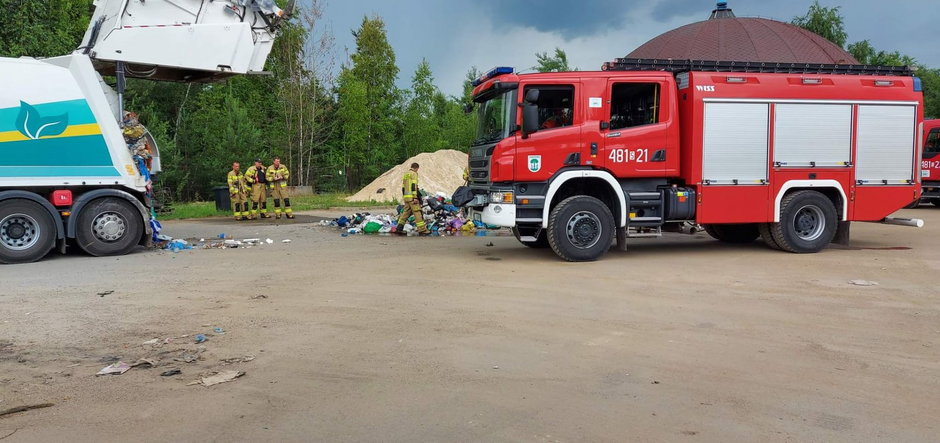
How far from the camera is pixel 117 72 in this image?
11.3 metres

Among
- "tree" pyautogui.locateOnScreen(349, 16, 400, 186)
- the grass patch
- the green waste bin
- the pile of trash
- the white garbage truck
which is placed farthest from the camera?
"tree" pyautogui.locateOnScreen(349, 16, 400, 186)

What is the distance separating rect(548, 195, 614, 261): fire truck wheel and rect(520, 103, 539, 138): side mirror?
3.78 ft

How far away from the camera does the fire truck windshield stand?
384 inches

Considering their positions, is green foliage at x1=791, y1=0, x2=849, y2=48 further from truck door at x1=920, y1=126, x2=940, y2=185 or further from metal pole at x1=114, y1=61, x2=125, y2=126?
metal pole at x1=114, y1=61, x2=125, y2=126

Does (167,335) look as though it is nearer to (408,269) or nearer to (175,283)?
(175,283)

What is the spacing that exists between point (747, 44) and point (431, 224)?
68.0 ft

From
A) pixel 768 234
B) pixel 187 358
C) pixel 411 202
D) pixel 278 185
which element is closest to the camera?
pixel 187 358

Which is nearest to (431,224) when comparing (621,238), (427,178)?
(621,238)

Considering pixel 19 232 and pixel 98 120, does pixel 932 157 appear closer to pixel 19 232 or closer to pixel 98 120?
pixel 98 120

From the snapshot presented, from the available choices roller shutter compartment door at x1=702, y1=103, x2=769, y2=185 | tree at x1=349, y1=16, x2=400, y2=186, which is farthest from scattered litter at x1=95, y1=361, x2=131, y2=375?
tree at x1=349, y1=16, x2=400, y2=186

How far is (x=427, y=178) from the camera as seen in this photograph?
30375 millimetres

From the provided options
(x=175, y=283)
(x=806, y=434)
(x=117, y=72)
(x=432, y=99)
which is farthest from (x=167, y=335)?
(x=432, y=99)

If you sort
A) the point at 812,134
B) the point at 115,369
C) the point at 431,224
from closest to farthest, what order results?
the point at 115,369, the point at 812,134, the point at 431,224

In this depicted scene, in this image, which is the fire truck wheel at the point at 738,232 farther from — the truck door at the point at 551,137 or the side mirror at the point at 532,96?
the side mirror at the point at 532,96
